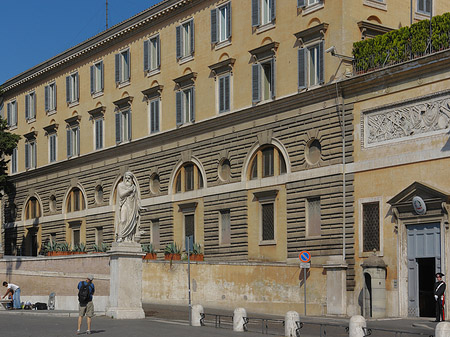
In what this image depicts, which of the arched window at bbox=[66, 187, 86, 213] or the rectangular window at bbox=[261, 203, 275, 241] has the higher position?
the arched window at bbox=[66, 187, 86, 213]

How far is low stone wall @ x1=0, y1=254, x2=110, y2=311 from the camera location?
3309 cm

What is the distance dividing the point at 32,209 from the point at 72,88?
9.30 m

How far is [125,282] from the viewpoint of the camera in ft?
102

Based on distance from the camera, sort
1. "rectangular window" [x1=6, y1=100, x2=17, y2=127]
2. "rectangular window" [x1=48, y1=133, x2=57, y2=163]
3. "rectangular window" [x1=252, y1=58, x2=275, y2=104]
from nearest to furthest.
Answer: "rectangular window" [x1=252, y1=58, x2=275, y2=104]
"rectangular window" [x1=48, y1=133, x2=57, y2=163]
"rectangular window" [x1=6, y1=100, x2=17, y2=127]

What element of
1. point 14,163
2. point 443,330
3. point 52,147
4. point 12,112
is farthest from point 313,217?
point 12,112

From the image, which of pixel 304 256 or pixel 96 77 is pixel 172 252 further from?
pixel 96 77

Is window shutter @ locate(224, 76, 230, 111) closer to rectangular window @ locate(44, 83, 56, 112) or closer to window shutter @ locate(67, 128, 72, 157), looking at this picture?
window shutter @ locate(67, 128, 72, 157)

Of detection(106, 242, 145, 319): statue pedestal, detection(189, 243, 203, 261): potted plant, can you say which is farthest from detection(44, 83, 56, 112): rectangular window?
detection(106, 242, 145, 319): statue pedestal

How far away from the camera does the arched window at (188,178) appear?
46906mm

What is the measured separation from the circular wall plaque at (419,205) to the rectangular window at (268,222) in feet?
29.9

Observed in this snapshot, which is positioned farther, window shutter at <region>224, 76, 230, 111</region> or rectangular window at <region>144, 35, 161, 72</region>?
rectangular window at <region>144, 35, 161, 72</region>

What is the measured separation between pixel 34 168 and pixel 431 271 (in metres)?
34.9

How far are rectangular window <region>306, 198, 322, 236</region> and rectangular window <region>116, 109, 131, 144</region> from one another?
16192 millimetres

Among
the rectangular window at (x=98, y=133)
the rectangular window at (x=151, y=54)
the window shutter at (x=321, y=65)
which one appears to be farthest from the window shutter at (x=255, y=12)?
the rectangular window at (x=98, y=133)
